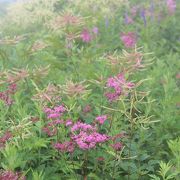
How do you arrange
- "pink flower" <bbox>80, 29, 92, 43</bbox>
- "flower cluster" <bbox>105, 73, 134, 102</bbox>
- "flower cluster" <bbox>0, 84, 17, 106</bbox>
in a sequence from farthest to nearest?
1. "pink flower" <bbox>80, 29, 92, 43</bbox>
2. "flower cluster" <bbox>0, 84, 17, 106</bbox>
3. "flower cluster" <bbox>105, 73, 134, 102</bbox>

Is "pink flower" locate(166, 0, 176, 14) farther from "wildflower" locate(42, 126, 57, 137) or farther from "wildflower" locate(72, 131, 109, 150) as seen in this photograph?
"wildflower" locate(72, 131, 109, 150)

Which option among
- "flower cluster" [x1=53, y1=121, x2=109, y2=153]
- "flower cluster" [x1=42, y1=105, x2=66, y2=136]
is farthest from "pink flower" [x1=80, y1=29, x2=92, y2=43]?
"flower cluster" [x1=53, y1=121, x2=109, y2=153]

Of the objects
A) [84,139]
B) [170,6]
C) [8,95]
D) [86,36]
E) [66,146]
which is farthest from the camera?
[170,6]

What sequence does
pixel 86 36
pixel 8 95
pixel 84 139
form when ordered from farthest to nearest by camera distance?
1. pixel 86 36
2. pixel 8 95
3. pixel 84 139

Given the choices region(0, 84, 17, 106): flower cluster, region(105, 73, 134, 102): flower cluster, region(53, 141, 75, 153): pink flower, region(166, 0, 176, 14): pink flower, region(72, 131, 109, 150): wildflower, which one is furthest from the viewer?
region(166, 0, 176, 14): pink flower

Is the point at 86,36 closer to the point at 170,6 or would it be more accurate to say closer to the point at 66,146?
the point at 170,6

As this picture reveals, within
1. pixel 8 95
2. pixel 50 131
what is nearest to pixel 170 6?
pixel 8 95

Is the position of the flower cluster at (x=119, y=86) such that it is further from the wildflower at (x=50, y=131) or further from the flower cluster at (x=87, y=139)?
the wildflower at (x=50, y=131)

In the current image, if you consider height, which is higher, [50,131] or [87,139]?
[87,139]

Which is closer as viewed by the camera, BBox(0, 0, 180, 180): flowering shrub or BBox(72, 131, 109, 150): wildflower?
BBox(72, 131, 109, 150): wildflower

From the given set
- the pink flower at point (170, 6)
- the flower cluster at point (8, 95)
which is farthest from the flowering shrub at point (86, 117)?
the pink flower at point (170, 6)

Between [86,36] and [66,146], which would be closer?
[66,146]

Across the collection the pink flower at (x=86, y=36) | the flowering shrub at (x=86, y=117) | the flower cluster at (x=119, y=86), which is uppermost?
the flower cluster at (x=119, y=86)

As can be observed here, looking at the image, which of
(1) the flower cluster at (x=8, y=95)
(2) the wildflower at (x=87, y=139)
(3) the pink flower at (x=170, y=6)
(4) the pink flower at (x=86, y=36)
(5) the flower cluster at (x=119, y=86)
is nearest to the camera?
(2) the wildflower at (x=87, y=139)
